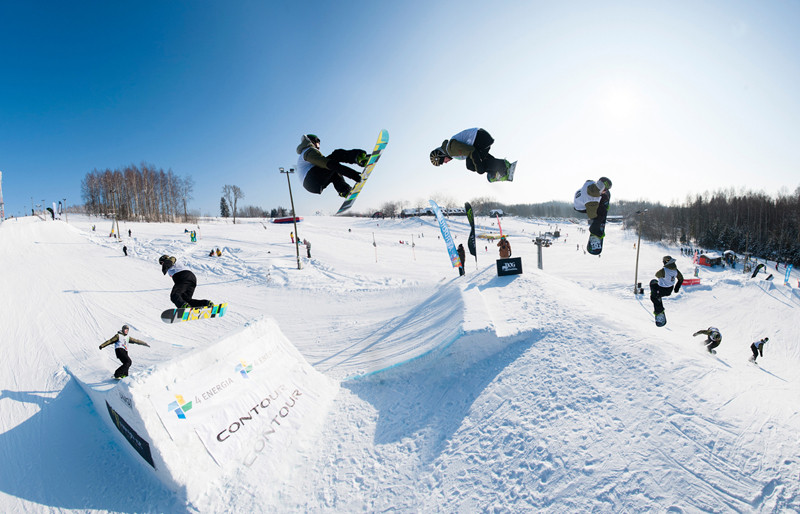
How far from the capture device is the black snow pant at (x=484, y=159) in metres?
4.07

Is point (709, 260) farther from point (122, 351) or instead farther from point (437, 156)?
point (122, 351)

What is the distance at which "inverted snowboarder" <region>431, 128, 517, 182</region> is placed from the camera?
406 cm

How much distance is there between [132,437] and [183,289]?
267cm

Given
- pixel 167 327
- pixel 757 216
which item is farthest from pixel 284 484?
pixel 757 216

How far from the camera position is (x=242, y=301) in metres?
16.3

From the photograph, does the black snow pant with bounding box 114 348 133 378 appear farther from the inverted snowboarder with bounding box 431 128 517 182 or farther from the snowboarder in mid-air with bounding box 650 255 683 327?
the snowboarder in mid-air with bounding box 650 255 683 327

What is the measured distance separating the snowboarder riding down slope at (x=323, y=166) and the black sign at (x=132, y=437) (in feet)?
16.1

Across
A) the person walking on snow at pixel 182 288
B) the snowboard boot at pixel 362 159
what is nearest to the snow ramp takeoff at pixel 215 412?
the person walking on snow at pixel 182 288

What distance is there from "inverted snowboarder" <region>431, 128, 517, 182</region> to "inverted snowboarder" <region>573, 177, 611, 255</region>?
1.86 m

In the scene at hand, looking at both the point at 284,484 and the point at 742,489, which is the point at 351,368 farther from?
the point at 742,489

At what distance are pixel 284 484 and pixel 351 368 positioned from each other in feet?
12.5

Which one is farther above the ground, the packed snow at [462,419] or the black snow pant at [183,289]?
the black snow pant at [183,289]

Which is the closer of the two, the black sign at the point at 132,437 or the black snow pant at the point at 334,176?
the black snow pant at the point at 334,176

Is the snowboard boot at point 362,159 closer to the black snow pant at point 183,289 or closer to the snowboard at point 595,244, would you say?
the snowboard at point 595,244
